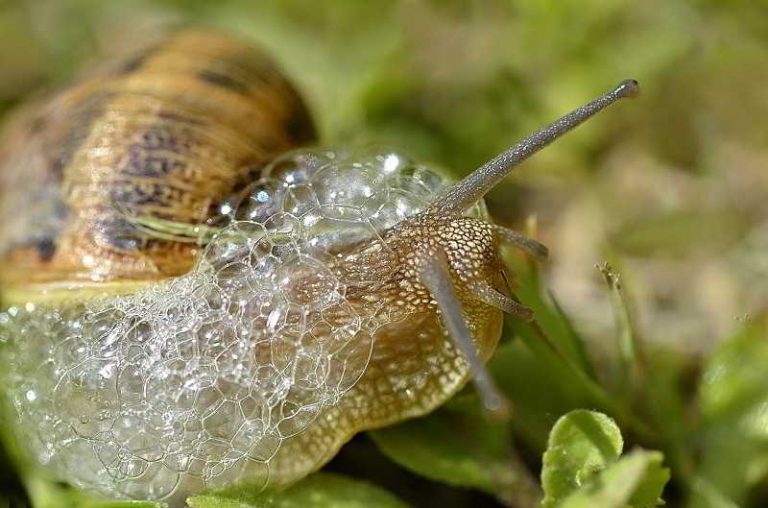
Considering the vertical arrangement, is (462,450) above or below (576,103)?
below

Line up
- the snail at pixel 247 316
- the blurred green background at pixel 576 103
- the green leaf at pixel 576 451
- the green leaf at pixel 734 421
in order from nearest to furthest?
the green leaf at pixel 576 451, the snail at pixel 247 316, the green leaf at pixel 734 421, the blurred green background at pixel 576 103

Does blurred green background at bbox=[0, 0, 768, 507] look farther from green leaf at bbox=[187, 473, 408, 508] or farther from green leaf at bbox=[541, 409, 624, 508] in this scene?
green leaf at bbox=[187, 473, 408, 508]

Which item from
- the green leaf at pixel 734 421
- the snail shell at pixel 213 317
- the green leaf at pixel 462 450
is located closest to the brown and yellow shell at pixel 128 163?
the snail shell at pixel 213 317

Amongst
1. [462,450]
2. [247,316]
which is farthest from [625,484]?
[247,316]

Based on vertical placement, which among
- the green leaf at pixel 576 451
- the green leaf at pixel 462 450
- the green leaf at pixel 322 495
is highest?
the green leaf at pixel 576 451

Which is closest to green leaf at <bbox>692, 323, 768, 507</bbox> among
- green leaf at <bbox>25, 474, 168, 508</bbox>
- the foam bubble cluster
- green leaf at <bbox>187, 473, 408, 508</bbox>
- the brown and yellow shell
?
green leaf at <bbox>187, 473, 408, 508</bbox>

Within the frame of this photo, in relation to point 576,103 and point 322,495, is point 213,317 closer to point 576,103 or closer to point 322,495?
point 322,495

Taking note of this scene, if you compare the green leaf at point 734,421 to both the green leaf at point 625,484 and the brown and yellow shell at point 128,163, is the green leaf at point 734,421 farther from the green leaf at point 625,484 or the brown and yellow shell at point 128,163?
the brown and yellow shell at point 128,163
